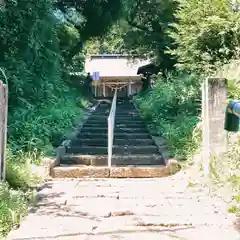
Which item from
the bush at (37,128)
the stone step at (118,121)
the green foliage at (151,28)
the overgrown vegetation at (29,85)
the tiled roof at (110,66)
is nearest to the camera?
the overgrown vegetation at (29,85)

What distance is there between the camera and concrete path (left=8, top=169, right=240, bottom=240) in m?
3.71

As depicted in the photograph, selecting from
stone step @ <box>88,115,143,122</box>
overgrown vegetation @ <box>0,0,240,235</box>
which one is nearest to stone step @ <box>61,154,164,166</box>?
overgrown vegetation @ <box>0,0,240,235</box>

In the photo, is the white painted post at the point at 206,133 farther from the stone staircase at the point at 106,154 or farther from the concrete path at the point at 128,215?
the stone staircase at the point at 106,154

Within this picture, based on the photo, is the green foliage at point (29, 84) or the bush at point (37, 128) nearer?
the green foliage at point (29, 84)

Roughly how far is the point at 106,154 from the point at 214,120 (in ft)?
11.2

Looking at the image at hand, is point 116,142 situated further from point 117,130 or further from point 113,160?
point 113,160

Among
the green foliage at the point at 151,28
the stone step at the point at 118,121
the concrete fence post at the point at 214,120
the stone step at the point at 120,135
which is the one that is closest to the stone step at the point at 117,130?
the stone step at the point at 120,135

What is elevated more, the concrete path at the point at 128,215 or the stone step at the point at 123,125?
the stone step at the point at 123,125

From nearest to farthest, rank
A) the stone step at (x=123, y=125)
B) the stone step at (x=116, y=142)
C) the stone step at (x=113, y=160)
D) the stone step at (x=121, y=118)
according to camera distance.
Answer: the stone step at (x=113, y=160), the stone step at (x=116, y=142), the stone step at (x=123, y=125), the stone step at (x=121, y=118)

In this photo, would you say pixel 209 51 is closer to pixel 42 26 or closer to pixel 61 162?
pixel 42 26

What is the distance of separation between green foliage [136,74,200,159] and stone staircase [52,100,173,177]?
425mm

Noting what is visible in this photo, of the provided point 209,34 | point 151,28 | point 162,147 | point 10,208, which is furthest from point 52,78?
point 151,28

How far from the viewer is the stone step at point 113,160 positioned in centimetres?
850

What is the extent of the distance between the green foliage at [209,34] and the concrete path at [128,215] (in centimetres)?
511
